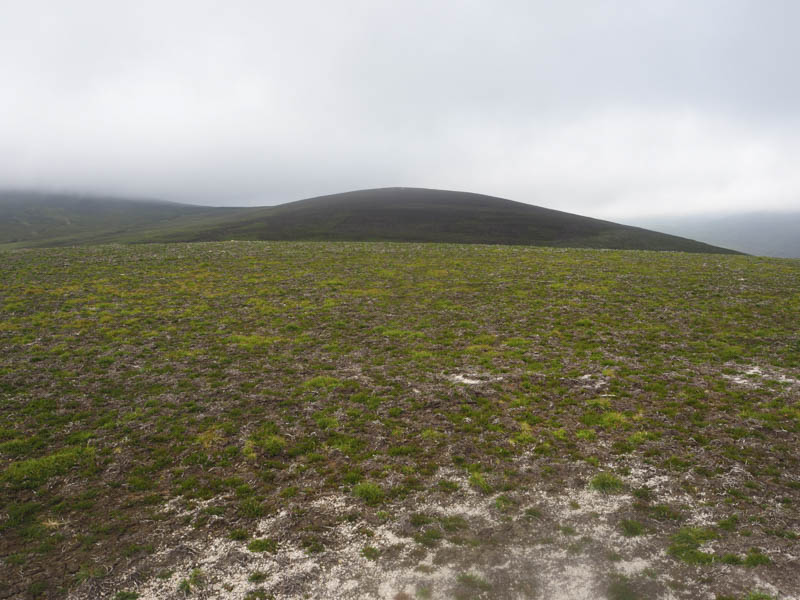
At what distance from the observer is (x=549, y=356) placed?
2256 centimetres

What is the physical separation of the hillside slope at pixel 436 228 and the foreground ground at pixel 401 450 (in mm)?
89058

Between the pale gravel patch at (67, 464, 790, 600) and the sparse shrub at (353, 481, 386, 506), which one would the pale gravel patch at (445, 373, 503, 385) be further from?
the pale gravel patch at (67, 464, 790, 600)

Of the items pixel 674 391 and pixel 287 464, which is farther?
pixel 674 391

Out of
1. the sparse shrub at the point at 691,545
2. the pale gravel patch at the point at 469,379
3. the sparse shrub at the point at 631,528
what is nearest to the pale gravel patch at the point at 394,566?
the sparse shrub at the point at 631,528

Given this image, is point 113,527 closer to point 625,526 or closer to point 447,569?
point 447,569

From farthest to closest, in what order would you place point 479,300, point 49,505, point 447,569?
point 479,300, point 49,505, point 447,569

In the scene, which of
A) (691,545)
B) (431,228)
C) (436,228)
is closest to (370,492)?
(691,545)

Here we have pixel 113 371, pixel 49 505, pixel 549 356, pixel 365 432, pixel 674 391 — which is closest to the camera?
pixel 49 505

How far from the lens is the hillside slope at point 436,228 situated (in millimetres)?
116463


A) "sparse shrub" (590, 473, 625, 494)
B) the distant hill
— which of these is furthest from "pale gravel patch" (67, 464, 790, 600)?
the distant hill

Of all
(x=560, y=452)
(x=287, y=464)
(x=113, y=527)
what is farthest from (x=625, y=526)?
(x=113, y=527)

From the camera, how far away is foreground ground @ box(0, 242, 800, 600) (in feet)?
31.7

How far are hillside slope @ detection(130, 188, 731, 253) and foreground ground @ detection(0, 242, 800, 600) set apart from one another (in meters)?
89.1

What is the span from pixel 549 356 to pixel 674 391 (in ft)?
20.0
